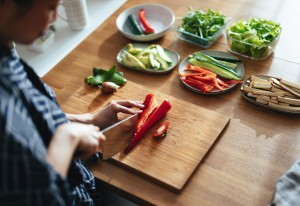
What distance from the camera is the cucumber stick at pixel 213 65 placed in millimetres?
1320

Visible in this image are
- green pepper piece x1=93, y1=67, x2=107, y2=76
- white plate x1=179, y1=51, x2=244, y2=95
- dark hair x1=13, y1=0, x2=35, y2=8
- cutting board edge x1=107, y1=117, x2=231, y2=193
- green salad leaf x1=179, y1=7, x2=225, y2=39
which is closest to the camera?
dark hair x1=13, y1=0, x2=35, y2=8

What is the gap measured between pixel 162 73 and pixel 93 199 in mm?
582

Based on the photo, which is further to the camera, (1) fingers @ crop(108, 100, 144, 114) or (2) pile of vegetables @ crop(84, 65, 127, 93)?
(2) pile of vegetables @ crop(84, 65, 127, 93)

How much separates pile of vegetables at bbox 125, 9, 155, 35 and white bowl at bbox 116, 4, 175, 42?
21 mm

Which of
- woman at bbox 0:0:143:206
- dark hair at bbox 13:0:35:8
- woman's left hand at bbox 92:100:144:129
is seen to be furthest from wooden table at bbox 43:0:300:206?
dark hair at bbox 13:0:35:8

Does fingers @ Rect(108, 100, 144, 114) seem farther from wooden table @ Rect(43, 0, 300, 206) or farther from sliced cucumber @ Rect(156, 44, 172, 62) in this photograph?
sliced cucumber @ Rect(156, 44, 172, 62)

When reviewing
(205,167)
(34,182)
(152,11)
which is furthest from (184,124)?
(152,11)

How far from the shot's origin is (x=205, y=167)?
3.41 feet

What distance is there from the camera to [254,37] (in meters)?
1.38

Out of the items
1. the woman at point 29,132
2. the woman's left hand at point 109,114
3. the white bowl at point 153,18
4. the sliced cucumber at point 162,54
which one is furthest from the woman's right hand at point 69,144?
the white bowl at point 153,18

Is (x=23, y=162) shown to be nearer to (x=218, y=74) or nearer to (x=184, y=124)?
Result: (x=184, y=124)

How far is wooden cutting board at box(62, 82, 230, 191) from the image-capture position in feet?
3.32

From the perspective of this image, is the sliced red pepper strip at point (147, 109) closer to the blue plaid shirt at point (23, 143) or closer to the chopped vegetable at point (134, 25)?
the blue plaid shirt at point (23, 143)

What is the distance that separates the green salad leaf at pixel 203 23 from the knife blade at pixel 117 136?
1.96 ft
